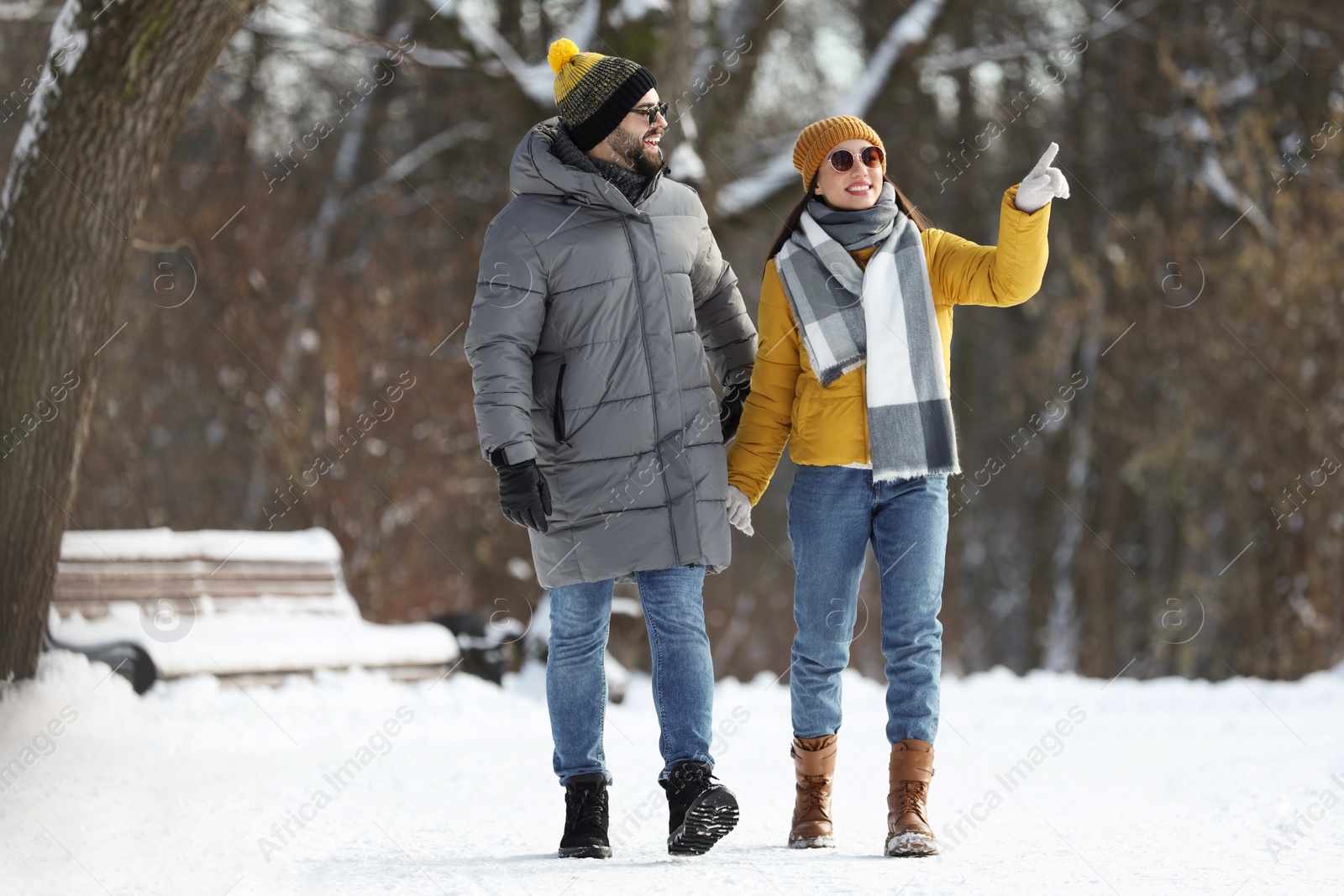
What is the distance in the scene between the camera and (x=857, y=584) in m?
3.51

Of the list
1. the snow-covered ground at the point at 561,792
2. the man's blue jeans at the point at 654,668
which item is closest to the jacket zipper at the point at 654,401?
the man's blue jeans at the point at 654,668

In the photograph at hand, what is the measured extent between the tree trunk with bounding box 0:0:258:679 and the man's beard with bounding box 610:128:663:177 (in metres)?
2.19

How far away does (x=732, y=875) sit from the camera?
3.08 meters

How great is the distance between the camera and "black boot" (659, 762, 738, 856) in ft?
10.7

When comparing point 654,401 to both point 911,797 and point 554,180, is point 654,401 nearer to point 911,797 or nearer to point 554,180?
point 554,180

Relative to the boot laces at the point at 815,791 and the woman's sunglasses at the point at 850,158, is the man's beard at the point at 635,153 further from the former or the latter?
the boot laces at the point at 815,791

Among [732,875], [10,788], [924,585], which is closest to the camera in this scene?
[732,875]

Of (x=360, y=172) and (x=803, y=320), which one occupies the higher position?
(x=360, y=172)

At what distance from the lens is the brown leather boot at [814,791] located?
3490 mm

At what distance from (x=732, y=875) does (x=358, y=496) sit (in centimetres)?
771

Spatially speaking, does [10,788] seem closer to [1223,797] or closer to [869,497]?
[869,497]

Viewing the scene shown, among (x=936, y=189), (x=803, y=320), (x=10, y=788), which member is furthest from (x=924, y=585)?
(x=936, y=189)

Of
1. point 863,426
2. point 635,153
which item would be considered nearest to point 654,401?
point 863,426

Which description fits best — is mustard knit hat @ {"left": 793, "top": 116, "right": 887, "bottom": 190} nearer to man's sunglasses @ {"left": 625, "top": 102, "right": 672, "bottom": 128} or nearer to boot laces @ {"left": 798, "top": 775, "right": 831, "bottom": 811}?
man's sunglasses @ {"left": 625, "top": 102, "right": 672, "bottom": 128}
